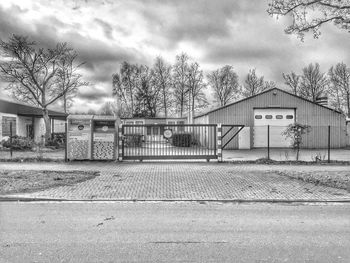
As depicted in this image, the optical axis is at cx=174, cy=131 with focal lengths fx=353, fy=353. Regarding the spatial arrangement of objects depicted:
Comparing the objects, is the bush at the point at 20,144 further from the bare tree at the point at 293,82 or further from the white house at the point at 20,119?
the bare tree at the point at 293,82

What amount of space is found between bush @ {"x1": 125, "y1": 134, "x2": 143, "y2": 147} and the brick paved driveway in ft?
8.70

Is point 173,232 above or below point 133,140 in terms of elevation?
below

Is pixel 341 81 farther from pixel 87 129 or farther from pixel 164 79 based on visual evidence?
pixel 87 129

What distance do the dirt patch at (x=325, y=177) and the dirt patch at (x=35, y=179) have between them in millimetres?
6451

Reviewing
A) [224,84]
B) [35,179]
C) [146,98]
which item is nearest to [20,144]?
[35,179]

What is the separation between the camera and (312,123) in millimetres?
28016

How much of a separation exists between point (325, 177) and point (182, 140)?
6.55 meters

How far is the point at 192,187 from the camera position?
30.9 feet

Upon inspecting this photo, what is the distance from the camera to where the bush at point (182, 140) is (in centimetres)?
1541

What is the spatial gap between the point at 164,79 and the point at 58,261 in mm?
60432

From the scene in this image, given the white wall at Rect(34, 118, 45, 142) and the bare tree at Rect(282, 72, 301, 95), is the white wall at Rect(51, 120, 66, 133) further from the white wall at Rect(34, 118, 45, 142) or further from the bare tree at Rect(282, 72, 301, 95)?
the bare tree at Rect(282, 72, 301, 95)

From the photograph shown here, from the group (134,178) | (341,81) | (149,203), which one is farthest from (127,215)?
(341,81)

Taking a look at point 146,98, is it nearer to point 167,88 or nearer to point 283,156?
point 167,88

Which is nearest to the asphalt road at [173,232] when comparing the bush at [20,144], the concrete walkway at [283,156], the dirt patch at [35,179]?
the dirt patch at [35,179]
